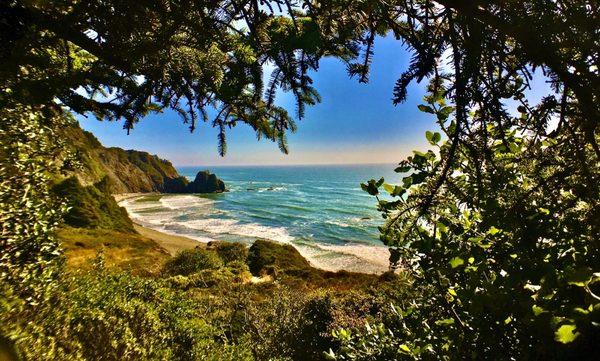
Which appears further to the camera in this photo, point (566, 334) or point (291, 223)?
point (291, 223)

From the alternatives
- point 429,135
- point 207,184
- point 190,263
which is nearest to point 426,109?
point 429,135

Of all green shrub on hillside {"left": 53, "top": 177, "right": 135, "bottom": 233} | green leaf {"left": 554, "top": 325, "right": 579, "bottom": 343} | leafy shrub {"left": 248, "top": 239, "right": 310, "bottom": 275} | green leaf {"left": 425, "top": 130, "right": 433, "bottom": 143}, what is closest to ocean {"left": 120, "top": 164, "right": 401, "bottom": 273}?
leafy shrub {"left": 248, "top": 239, "right": 310, "bottom": 275}

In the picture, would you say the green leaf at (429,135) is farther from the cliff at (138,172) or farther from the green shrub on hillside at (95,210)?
the cliff at (138,172)

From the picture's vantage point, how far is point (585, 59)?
1.35 meters

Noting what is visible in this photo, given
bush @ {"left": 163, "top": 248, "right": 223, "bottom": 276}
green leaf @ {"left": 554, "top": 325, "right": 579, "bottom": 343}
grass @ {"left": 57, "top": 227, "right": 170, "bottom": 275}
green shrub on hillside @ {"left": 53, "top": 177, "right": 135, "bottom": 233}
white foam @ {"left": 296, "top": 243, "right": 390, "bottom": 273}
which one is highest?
green leaf @ {"left": 554, "top": 325, "right": 579, "bottom": 343}

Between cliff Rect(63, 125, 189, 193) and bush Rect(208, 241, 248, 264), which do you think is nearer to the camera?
bush Rect(208, 241, 248, 264)

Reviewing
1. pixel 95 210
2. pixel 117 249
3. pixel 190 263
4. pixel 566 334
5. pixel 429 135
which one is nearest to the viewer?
pixel 566 334

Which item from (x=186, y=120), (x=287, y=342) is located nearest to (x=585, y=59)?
(x=186, y=120)

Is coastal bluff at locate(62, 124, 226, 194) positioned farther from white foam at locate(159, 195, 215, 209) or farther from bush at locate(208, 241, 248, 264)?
bush at locate(208, 241, 248, 264)

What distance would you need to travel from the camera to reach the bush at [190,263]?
2281 centimetres

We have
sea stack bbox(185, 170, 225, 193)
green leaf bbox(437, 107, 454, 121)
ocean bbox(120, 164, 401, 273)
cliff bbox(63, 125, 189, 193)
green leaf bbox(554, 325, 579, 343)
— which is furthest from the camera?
sea stack bbox(185, 170, 225, 193)

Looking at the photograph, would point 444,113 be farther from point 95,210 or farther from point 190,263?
point 95,210

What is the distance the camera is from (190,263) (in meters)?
23.2

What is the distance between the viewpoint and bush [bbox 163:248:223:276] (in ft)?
74.8
